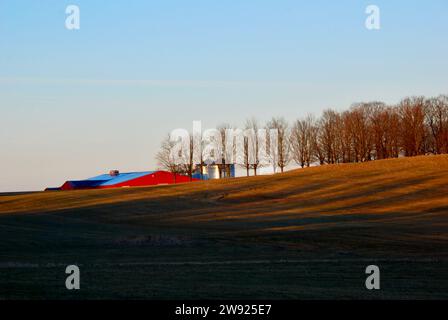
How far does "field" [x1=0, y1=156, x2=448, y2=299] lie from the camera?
72.5ft

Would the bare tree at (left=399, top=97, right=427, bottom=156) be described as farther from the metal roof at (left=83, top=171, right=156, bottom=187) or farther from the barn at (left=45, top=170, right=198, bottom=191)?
the metal roof at (left=83, top=171, right=156, bottom=187)

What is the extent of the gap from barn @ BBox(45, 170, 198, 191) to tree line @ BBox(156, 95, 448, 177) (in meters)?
1.87

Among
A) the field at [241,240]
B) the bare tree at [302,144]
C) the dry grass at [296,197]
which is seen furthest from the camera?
the bare tree at [302,144]

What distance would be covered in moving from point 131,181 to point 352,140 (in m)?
38.0

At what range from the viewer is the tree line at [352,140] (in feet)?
434

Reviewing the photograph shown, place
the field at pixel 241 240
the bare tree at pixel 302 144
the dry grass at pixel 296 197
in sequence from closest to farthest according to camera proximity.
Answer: the field at pixel 241 240, the dry grass at pixel 296 197, the bare tree at pixel 302 144

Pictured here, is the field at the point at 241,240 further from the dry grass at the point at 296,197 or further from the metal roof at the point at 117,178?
the metal roof at the point at 117,178

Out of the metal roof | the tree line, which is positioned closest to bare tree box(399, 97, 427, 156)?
the tree line

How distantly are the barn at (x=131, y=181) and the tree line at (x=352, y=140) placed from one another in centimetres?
187

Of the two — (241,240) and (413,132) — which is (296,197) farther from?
(413,132)

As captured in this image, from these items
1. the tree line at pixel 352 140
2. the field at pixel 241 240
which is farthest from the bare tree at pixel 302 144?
the field at pixel 241 240

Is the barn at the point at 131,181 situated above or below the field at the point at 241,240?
above
